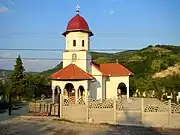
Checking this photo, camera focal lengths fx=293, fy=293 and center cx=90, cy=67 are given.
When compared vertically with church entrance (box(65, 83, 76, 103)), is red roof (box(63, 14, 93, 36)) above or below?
above

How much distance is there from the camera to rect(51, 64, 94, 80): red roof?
23641 millimetres

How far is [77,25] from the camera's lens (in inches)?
1075

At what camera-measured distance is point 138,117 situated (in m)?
15.5

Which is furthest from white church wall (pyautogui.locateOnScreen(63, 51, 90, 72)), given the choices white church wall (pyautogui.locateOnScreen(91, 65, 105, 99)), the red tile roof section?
the red tile roof section

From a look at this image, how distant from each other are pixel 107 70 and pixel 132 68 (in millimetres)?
36271

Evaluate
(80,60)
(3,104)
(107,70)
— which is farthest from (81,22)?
(3,104)

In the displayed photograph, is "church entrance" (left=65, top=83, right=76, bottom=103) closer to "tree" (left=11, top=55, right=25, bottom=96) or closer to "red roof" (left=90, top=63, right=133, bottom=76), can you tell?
"red roof" (left=90, top=63, right=133, bottom=76)

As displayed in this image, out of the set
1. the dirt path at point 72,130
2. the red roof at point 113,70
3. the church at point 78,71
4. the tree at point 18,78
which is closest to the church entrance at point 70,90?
the church at point 78,71

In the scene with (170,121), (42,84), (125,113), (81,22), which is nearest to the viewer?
(170,121)

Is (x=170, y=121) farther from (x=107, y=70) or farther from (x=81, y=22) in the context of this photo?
(x=107, y=70)

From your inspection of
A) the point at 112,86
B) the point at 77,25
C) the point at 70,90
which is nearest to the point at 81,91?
the point at 70,90

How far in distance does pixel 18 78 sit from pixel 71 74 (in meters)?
16.5

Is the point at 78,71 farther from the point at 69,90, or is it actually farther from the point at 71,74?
the point at 69,90

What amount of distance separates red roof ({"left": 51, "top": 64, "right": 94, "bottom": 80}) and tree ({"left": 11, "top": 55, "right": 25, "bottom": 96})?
1405 cm
